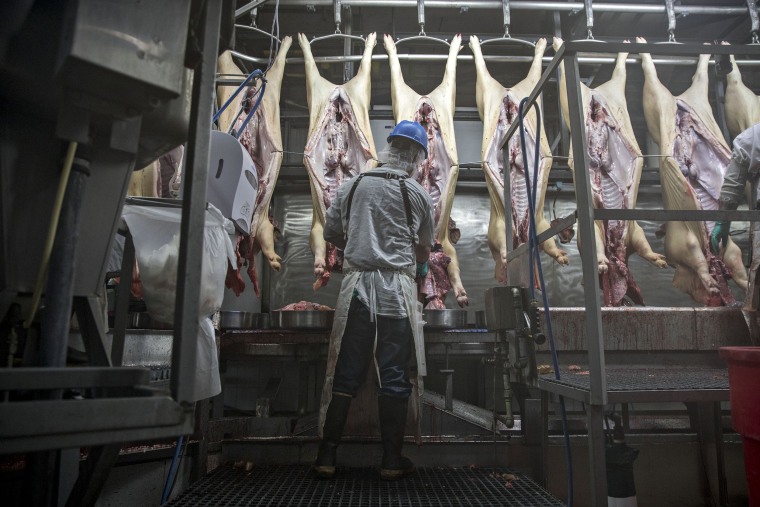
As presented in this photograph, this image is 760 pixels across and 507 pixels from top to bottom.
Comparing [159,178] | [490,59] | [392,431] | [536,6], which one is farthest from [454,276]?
[536,6]

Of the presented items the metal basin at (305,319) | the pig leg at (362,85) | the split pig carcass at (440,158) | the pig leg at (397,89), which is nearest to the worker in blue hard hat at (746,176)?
the split pig carcass at (440,158)

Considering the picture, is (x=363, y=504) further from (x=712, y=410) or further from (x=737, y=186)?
(x=737, y=186)

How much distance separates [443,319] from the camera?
366 cm

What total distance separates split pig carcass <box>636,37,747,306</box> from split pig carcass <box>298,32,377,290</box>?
284cm

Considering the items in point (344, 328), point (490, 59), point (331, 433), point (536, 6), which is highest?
point (536, 6)

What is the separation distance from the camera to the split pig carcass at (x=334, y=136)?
4.56 metres

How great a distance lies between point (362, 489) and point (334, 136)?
3.16 metres

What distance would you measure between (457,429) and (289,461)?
120cm

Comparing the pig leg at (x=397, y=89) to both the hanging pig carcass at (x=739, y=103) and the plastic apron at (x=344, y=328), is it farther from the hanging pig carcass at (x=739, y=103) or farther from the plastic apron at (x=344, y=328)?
the hanging pig carcass at (x=739, y=103)

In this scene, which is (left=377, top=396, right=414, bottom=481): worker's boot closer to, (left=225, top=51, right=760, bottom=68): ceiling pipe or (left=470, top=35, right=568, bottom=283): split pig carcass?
(left=470, top=35, right=568, bottom=283): split pig carcass

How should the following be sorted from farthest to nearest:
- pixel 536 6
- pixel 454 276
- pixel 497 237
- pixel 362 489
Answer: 1. pixel 536 6
2. pixel 497 237
3. pixel 454 276
4. pixel 362 489

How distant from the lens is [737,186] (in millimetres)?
3621

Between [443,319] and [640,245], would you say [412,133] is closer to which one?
[443,319]

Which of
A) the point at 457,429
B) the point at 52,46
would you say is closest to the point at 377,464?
the point at 457,429
